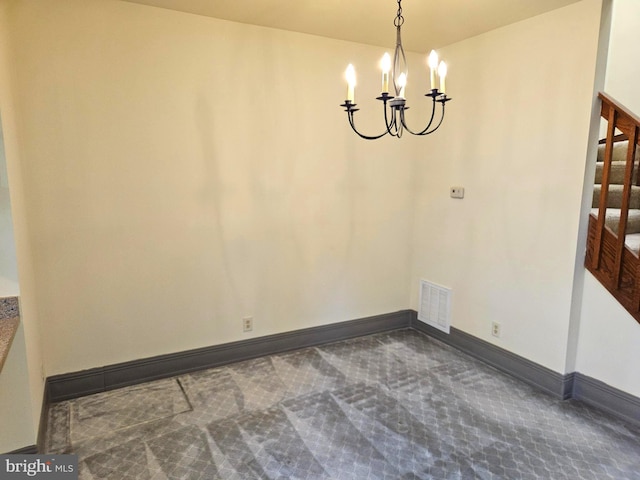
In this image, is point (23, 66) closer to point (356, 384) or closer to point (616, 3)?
point (356, 384)

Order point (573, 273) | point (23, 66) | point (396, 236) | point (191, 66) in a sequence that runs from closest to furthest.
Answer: point (23, 66) < point (573, 273) < point (191, 66) < point (396, 236)

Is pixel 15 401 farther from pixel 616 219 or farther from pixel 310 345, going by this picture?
pixel 616 219

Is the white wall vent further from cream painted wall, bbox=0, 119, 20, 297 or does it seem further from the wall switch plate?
cream painted wall, bbox=0, 119, 20, 297

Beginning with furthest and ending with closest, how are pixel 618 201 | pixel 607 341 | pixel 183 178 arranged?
pixel 618 201 < pixel 183 178 < pixel 607 341

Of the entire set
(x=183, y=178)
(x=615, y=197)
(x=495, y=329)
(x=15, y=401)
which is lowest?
(x=495, y=329)

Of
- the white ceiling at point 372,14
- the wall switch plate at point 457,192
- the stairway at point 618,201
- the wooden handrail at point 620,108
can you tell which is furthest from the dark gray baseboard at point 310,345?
the white ceiling at point 372,14

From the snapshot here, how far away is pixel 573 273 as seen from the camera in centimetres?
255

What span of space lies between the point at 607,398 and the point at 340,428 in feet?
5.49

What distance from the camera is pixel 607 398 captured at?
2.49 metres

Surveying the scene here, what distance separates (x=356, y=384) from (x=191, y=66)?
2458 millimetres

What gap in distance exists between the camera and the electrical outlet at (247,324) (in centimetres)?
315

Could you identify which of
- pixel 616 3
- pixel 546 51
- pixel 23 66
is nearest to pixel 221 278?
pixel 23 66

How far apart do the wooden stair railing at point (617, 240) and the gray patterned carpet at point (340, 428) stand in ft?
2.63

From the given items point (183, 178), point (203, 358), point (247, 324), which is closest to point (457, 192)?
point (247, 324)
